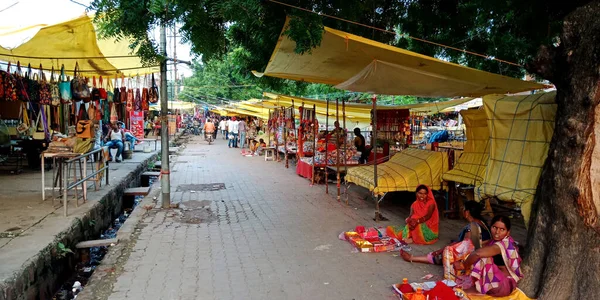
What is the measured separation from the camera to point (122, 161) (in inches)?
581

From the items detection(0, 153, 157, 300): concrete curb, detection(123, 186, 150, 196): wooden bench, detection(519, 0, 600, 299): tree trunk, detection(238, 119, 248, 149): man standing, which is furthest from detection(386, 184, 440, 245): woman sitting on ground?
detection(238, 119, 248, 149): man standing

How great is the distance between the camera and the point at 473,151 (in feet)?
22.3

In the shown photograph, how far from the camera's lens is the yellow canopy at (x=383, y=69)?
18.0 ft

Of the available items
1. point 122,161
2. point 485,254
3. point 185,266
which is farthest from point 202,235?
point 122,161

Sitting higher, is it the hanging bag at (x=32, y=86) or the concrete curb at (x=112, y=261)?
the hanging bag at (x=32, y=86)

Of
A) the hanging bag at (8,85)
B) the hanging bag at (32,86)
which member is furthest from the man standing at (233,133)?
the hanging bag at (8,85)

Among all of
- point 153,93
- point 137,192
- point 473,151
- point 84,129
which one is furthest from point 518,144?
point 153,93

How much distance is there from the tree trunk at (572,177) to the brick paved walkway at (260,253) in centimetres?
130

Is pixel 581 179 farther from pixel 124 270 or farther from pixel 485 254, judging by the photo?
pixel 124 270

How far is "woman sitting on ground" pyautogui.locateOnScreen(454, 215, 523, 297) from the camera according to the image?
3.93 m

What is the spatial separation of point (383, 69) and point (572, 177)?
3.02m

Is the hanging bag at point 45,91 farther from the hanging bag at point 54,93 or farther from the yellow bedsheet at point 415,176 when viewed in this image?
the yellow bedsheet at point 415,176

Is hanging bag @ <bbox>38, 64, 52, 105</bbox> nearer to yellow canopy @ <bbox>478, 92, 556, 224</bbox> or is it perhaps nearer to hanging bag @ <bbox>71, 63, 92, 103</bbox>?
hanging bag @ <bbox>71, 63, 92, 103</bbox>

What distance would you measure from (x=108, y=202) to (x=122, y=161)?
640 centimetres
